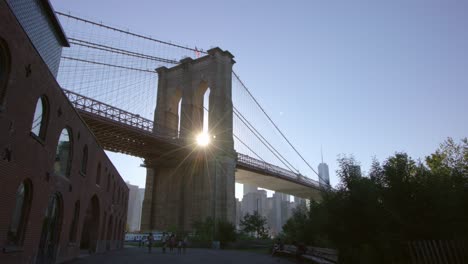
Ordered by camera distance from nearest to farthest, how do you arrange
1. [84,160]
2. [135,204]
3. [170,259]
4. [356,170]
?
[356,170]
[84,160]
[170,259]
[135,204]

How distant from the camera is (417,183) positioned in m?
12.6

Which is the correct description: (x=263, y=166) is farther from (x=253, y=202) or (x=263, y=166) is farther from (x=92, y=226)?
(x=253, y=202)

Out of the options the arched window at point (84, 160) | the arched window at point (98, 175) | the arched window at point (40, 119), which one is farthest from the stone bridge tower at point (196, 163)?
the arched window at point (40, 119)

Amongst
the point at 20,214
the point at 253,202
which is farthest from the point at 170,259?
the point at 253,202

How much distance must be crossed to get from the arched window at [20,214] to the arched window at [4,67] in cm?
310

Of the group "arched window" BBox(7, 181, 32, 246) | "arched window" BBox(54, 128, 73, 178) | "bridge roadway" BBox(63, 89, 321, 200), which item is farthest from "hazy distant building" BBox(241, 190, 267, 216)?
"arched window" BBox(7, 181, 32, 246)

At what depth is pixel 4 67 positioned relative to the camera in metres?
8.99

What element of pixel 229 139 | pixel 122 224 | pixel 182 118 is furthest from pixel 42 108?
pixel 182 118

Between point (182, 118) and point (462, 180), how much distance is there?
3707 cm

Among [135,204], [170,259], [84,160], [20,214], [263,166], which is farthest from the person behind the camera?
[135,204]

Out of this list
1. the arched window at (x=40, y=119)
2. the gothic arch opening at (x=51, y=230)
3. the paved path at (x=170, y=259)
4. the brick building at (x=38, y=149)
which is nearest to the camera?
the brick building at (x=38, y=149)

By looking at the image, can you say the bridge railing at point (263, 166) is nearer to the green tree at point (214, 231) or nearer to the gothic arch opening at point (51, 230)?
the green tree at point (214, 231)

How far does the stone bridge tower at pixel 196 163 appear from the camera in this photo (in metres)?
40.6

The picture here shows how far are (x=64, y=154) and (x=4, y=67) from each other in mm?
6078
